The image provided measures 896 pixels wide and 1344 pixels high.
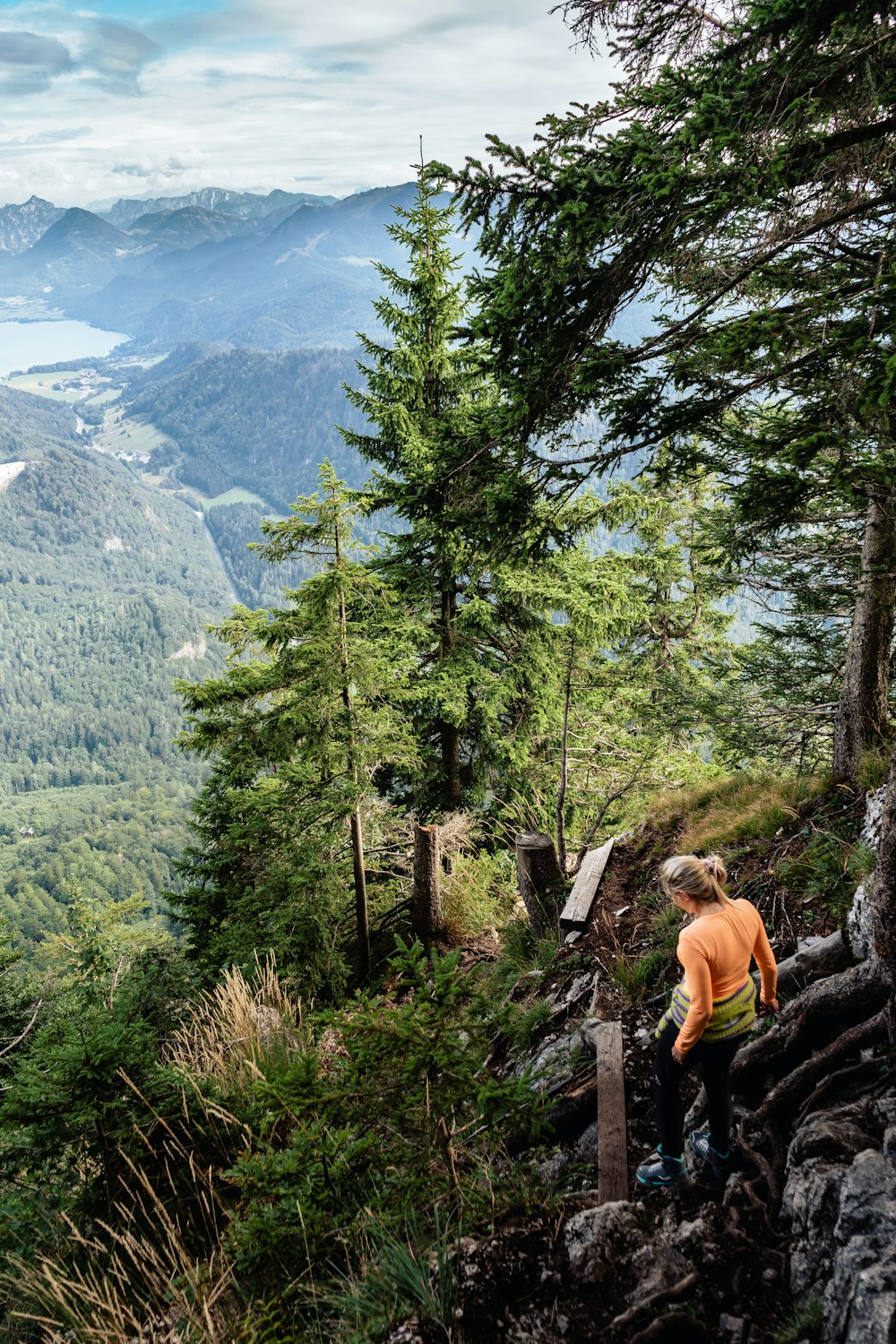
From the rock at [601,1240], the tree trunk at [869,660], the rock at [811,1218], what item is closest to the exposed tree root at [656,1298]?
the rock at [601,1240]

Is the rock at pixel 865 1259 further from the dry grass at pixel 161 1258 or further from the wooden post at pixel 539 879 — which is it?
the wooden post at pixel 539 879

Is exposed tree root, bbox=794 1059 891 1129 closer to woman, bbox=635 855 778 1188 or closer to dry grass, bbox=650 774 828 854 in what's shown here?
woman, bbox=635 855 778 1188

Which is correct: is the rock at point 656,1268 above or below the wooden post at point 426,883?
above

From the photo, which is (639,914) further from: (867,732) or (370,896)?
(370,896)

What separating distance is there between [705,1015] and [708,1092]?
36 centimetres

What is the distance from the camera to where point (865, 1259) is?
1.99 metres

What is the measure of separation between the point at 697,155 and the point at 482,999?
3750 mm

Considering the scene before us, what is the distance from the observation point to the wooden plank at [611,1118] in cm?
308

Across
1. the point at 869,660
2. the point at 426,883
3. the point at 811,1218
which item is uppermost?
the point at 869,660

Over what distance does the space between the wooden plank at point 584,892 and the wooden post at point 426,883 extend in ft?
11.9

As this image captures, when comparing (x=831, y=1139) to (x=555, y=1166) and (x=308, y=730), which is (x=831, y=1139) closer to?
(x=555, y=1166)

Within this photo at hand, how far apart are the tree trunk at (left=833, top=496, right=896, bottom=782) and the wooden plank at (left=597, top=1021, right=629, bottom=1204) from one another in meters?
2.98

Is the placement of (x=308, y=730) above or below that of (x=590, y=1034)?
above

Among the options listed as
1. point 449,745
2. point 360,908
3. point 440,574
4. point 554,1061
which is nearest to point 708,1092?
point 554,1061
